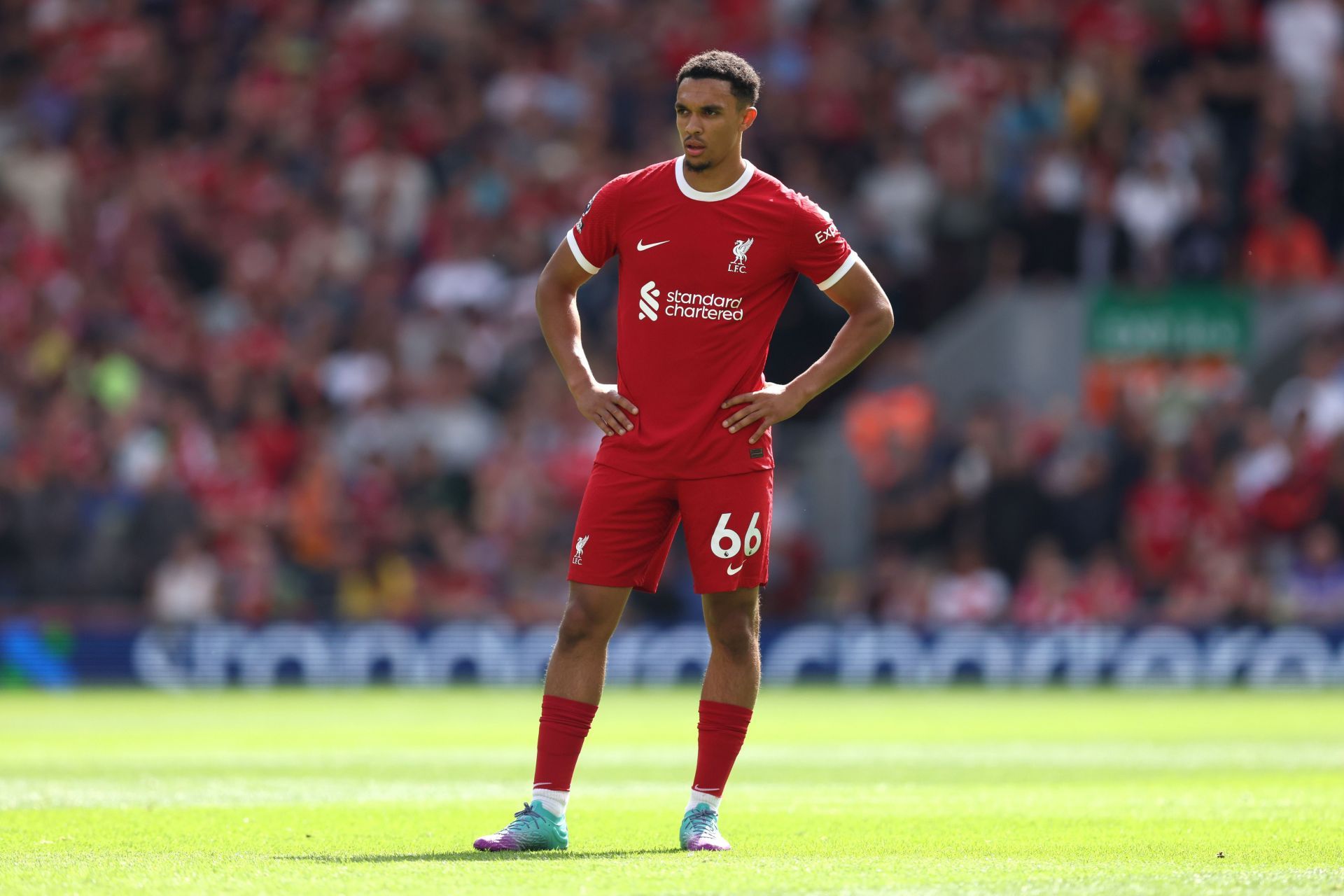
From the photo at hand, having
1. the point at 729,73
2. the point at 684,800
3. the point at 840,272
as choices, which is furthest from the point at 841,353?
the point at 684,800

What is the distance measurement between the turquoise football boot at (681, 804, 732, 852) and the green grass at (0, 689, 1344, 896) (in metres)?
0.16

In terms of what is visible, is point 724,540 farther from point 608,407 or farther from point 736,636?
point 608,407

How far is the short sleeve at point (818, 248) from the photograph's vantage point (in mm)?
→ 7109

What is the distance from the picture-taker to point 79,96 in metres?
25.7

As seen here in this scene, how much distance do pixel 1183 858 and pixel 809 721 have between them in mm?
8264

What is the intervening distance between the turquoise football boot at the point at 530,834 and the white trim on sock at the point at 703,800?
45 centimetres

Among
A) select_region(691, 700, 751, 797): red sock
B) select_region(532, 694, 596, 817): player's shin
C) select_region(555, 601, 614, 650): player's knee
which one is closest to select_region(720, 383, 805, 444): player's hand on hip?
select_region(555, 601, 614, 650): player's knee

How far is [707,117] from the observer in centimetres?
695

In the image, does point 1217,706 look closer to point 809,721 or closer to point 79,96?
point 809,721

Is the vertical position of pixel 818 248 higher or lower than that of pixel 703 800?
higher

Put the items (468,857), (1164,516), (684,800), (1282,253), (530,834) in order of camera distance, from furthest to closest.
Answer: (1282,253)
(1164,516)
(684,800)
(530,834)
(468,857)

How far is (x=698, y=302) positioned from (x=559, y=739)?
153cm

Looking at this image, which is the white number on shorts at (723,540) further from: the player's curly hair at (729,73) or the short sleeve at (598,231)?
the player's curly hair at (729,73)

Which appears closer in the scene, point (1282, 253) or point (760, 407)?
point (760, 407)
